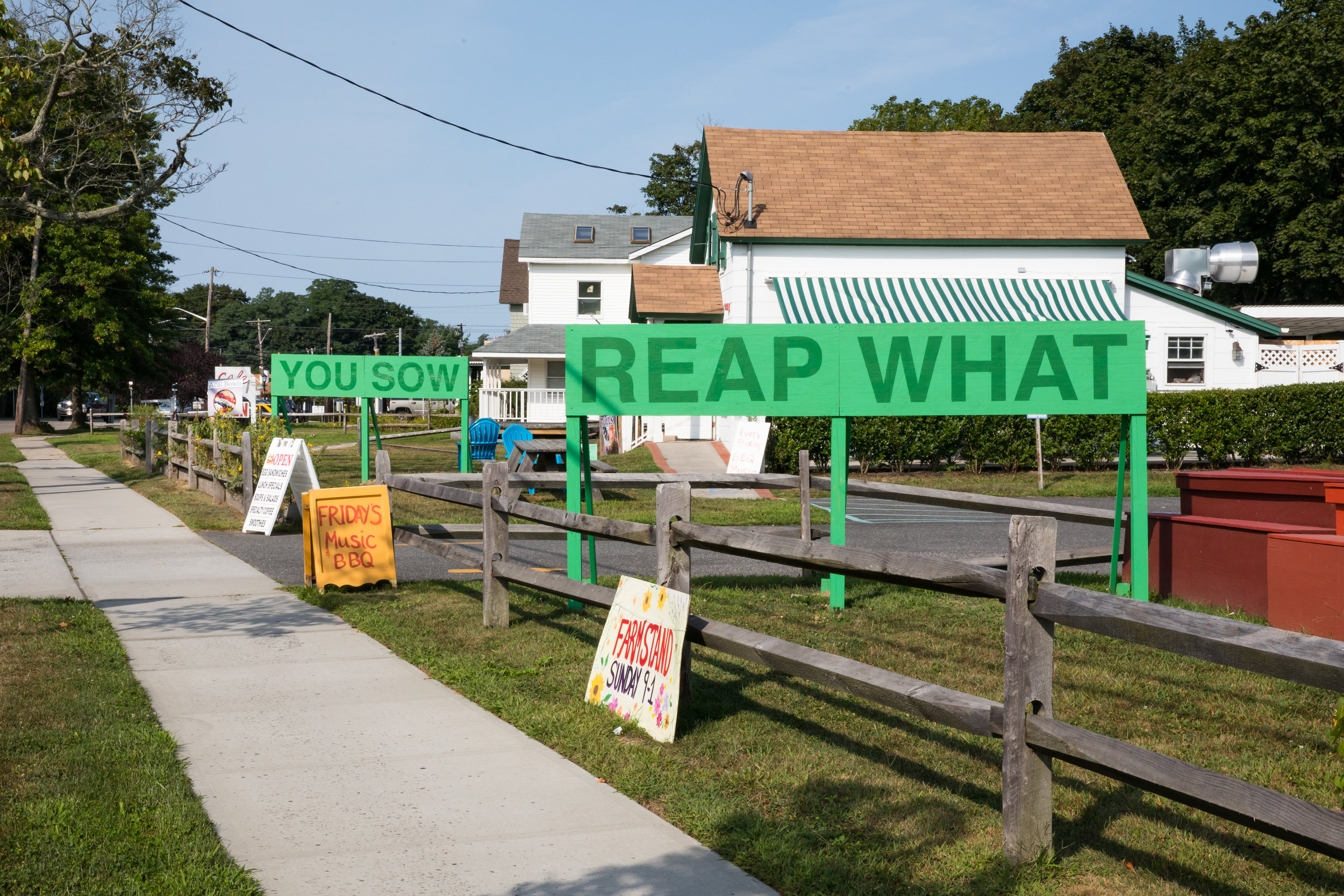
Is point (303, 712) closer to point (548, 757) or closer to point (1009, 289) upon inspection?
point (548, 757)

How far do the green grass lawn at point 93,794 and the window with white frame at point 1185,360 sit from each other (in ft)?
82.0

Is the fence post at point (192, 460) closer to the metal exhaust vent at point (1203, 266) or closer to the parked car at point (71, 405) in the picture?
the metal exhaust vent at point (1203, 266)

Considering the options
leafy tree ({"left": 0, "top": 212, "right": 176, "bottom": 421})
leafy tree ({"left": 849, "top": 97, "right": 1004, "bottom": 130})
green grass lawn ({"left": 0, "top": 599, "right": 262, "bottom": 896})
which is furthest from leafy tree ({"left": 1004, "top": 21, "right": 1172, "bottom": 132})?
green grass lawn ({"left": 0, "top": 599, "right": 262, "bottom": 896})

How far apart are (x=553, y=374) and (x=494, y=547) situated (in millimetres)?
33473

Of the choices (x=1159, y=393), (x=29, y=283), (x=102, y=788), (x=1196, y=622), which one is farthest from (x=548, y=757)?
(x=29, y=283)

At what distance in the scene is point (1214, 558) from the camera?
7883 mm

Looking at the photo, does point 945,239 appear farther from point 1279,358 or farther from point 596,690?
point 596,690

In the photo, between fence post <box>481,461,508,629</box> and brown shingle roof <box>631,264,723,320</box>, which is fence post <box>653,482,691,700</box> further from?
brown shingle roof <box>631,264,723,320</box>

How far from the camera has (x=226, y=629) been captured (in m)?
7.69

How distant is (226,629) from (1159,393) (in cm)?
2018

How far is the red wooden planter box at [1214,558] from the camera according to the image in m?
7.46

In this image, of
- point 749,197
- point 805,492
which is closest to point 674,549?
point 805,492

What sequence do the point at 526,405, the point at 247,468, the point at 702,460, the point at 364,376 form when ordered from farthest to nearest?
1. the point at 526,405
2. the point at 702,460
3. the point at 364,376
4. the point at 247,468

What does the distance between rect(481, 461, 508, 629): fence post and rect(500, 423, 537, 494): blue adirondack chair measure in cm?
1002
